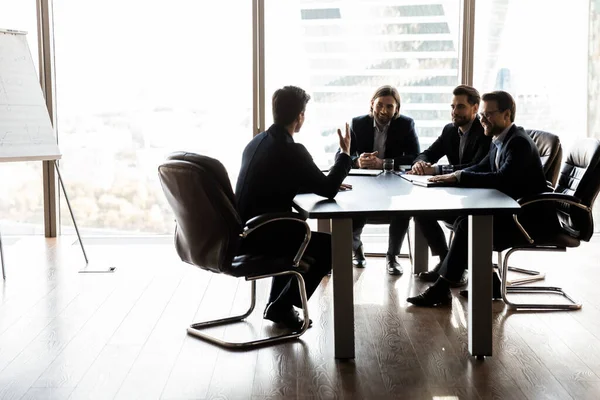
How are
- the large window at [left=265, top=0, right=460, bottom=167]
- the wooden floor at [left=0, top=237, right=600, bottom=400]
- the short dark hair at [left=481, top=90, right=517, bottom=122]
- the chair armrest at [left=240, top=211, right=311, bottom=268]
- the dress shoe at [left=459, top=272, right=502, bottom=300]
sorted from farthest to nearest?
1. the large window at [left=265, top=0, right=460, bottom=167]
2. the dress shoe at [left=459, top=272, right=502, bottom=300]
3. the short dark hair at [left=481, top=90, right=517, bottom=122]
4. the chair armrest at [left=240, top=211, right=311, bottom=268]
5. the wooden floor at [left=0, top=237, right=600, bottom=400]

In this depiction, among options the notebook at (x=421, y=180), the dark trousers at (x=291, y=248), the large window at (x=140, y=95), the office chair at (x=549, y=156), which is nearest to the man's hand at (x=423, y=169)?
the notebook at (x=421, y=180)

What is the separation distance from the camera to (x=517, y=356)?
12.3 ft

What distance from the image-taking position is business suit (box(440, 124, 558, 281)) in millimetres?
4406

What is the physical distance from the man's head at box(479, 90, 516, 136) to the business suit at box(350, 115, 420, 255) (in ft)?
3.42

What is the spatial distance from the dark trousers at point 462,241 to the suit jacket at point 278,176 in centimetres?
85

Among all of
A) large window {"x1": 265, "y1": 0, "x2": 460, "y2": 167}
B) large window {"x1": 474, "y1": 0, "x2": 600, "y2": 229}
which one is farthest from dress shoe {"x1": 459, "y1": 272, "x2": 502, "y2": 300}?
large window {"x1": 474, "y1": 0, "x2": 600, "y2": 229}

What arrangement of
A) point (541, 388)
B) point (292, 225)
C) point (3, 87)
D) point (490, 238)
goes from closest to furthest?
point (541, 388)
point (490, 238)
point (292, 225)
point (3, 87)

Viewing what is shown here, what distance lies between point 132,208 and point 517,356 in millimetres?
Answer: 4112

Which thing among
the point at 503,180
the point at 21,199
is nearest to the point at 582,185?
the point at 503,180

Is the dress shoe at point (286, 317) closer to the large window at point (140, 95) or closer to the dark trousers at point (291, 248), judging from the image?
the dark trousers at point (291, 248)

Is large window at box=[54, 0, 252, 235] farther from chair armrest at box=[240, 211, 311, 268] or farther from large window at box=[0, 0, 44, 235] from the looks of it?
chair armrest at box=[240, 211, 311, 268]

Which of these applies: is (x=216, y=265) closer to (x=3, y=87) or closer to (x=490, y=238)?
(x=490, y=238)

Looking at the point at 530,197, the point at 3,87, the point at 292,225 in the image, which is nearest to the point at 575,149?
the point at 530,197

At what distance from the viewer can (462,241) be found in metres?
4.49
